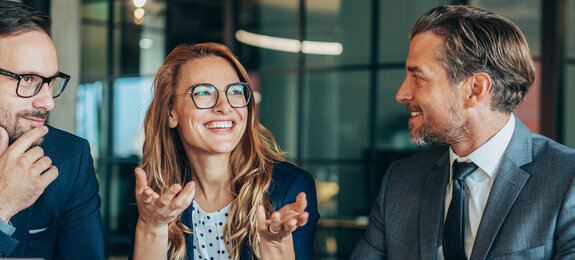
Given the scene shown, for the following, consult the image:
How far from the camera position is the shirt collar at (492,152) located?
1859mm

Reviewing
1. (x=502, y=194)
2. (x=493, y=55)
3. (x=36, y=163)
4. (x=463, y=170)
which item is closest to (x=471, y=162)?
(x=463, y=170)

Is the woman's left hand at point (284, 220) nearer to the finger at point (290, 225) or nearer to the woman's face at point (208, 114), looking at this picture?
the finger at point (290, 225)

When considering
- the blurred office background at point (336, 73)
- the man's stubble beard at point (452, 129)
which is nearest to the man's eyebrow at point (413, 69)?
the man's stubble beard at point (452, 129)

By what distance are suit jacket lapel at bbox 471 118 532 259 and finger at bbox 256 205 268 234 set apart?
2.12 ft

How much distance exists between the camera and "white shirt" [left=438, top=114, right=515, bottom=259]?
73.3 inches

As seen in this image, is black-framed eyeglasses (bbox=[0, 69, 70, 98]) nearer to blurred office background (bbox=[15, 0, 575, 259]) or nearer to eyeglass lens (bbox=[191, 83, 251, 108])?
eyeglass lens (bbox=[191, 83, 251, 108])

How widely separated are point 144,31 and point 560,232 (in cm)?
581

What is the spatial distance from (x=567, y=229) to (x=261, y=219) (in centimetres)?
86

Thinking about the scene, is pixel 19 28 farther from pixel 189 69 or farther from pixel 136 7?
pixel 136 7

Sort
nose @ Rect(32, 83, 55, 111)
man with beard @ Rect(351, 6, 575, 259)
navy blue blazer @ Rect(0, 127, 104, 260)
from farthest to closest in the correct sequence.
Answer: navy blue blazer @ Rect(0, 127, 104, 260)
nose @ Rect(32, 83, 55, 111)
man with beard @ Rect(351, 6, 575, 259)

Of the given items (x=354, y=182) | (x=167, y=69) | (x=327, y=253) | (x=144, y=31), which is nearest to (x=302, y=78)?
(x=354, y=182)

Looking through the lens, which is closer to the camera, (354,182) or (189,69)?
(189,69)

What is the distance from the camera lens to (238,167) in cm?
230

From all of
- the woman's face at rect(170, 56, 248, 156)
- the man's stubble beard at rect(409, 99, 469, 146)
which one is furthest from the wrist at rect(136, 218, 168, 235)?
the man's stubble beard at rect(409, 99, 469, 146)
